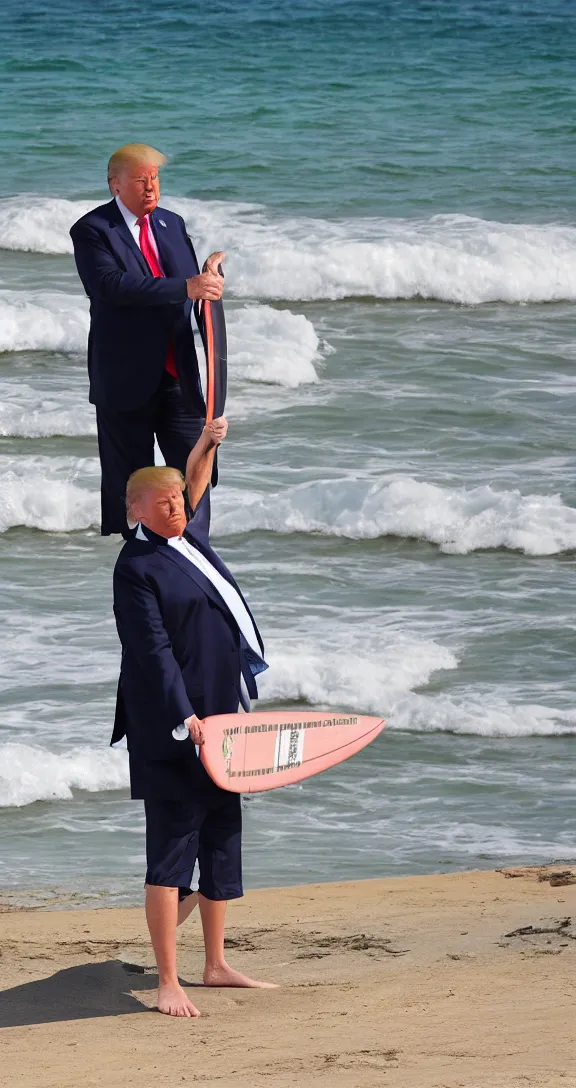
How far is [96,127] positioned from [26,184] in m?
3.15

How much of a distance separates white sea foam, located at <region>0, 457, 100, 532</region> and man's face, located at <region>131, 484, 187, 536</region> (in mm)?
6016

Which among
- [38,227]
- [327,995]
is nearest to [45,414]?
[38,227]

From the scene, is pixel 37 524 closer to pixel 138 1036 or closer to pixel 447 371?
pixel 447 371

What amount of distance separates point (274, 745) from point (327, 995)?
2.24 ft

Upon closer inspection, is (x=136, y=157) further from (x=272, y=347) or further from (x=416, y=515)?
(x=272, y=347)

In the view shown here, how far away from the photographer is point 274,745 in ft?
14.7

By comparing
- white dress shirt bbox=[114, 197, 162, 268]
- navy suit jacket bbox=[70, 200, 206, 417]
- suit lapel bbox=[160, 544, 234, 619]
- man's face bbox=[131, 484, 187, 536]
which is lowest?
suit lapel bbox=[160, 544, 234, 619]

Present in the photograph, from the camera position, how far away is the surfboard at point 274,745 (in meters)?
4.23

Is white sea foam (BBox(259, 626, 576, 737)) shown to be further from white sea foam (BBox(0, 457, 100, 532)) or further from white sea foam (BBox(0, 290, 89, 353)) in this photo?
white sea foam (BBox(0, 290, 89, 353))

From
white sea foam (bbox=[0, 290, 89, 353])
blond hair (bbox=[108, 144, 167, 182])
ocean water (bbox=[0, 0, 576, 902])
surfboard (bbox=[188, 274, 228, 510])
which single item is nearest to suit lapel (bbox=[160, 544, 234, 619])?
surfboard (bbox=[188, 274, 228, 510])

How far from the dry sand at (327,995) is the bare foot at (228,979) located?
46 millimetres

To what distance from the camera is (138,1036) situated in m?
4.07

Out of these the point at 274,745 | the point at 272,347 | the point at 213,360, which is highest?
the point at 272,347

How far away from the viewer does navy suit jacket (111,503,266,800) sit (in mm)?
4160
